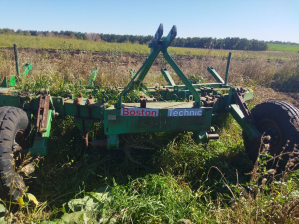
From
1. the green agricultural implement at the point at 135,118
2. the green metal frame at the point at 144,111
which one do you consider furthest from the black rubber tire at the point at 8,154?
the green metal frame at the point at 144,111

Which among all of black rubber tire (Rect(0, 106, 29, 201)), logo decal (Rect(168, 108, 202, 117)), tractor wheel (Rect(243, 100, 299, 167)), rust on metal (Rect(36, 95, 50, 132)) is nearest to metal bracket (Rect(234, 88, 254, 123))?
tractor wheel (Rect(243, 100, 299, 167))

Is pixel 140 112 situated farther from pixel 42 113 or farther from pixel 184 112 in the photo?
pixel 42 113

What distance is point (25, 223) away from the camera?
2.04 meters

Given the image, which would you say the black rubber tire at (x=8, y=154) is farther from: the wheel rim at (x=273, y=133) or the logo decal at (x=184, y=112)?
the wheel rim at (x=273, y=133)

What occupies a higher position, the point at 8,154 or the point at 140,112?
the point at 140,112

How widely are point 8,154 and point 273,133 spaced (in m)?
3.25

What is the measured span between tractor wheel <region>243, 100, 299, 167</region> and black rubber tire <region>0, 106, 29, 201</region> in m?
2.93

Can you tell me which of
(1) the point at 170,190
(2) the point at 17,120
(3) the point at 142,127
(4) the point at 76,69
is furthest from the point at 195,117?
(4) the point at 76,69

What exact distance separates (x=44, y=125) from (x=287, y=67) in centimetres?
1191

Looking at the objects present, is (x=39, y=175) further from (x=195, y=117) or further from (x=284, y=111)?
(x=284, y=111)

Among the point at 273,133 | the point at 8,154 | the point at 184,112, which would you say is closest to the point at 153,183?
the point at 184,112

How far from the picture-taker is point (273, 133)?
309 cm

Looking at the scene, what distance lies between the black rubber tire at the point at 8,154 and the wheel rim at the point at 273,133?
9.61 feet

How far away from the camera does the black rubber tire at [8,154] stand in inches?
86.4
